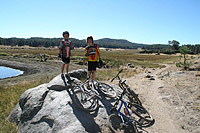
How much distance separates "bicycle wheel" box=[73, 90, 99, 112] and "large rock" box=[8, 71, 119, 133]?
0.77 feet

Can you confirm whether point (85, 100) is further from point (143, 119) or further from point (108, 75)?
point (108, 75)

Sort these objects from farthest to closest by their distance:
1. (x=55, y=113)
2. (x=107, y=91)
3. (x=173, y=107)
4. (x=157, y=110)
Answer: (x=173, y=107)
(x=157, y=110)
(x=107, y=91)
(x=55, y=113)

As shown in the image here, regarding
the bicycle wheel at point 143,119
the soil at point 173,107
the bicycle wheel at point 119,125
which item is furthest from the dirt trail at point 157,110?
the bicycle wheel at point 119,125

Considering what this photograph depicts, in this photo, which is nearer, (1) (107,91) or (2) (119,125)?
(2) (119,125)

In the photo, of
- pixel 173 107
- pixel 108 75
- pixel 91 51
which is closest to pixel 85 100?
pixel 91 51

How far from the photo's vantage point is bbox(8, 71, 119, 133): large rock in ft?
19.8

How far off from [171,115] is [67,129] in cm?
614

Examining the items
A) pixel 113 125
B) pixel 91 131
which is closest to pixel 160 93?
pixel 113 125

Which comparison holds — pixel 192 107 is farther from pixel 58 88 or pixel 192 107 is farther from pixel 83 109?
pixel 58 88

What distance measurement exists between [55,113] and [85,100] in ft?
4.46

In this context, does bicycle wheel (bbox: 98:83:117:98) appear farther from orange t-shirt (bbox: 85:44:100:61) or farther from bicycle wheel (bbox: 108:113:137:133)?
bicycle wheel (bbox: 108:113:137:133)

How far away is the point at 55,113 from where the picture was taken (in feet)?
21.6

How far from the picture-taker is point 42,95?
7.91m

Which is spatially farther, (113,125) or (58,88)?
(58,88)
